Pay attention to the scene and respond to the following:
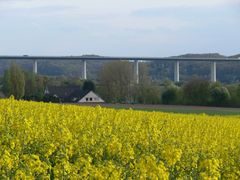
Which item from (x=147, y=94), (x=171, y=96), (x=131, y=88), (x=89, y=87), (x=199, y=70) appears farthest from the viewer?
(x=199, y=70)

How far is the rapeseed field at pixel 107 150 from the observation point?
21.0 feet

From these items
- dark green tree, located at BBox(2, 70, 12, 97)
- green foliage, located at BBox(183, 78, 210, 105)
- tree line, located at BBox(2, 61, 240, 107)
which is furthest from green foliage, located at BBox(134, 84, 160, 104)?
dark green tree, located at BBox(2, 70, 12, 97)

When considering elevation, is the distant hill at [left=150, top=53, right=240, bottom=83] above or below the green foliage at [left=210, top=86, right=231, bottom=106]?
above

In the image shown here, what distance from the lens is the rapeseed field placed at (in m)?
6.39

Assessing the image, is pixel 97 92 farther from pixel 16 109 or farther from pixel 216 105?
pixel 16 109

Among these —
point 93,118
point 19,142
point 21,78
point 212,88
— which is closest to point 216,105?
point 212,88

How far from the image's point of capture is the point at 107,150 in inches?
374

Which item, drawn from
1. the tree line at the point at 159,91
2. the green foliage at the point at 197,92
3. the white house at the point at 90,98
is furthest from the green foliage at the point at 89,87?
the green foliage at the point at 197,92

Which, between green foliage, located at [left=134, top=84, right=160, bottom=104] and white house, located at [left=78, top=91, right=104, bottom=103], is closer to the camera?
green foliage, located at [left=134, top=84, right=160, bottom=104]

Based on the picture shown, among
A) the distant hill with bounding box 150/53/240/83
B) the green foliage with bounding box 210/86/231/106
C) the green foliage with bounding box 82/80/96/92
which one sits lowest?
the green foliage with bounding box 210/86/231/106

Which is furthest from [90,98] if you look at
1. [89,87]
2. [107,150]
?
[107,150]

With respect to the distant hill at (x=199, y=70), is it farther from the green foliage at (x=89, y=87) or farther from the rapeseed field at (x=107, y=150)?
the rapeseed field at (x=107, y=150)

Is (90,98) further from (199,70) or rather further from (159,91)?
(199,70)

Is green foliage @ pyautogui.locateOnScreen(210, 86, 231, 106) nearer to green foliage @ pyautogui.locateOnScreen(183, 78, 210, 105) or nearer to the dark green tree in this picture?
green foliage @ pyautogui.locateOnScreen(183, 78, 210, 105)
